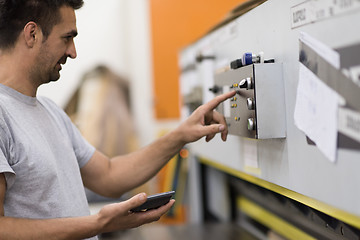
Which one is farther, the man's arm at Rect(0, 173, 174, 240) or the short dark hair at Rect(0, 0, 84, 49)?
the short dark hair at Rect(0, 0, 84, 49)

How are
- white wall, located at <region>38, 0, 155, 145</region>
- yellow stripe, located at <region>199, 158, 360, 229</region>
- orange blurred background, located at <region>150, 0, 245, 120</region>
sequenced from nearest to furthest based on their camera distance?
yellow stripe, located at <region>199, 158, 360, 229</region>
orange blurred background, located at <region>150, 0, 245, 120</region>
white wall, located at <region>38, 0, 155, 145</region>

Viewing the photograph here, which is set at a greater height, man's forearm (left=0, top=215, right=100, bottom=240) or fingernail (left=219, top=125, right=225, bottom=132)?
fingernail (left=219, top=125, right=225, bottom=132)

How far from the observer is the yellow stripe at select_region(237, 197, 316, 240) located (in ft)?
4.57

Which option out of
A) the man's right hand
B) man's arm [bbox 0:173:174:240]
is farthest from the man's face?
the man's right hand

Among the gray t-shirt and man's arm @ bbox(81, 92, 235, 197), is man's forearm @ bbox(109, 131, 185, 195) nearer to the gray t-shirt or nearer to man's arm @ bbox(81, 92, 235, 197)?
man's arm @ bbox(81, 92, 235, 197)

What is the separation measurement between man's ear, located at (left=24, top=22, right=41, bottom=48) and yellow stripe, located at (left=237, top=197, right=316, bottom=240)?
94cm

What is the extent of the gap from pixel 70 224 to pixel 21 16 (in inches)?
20.8

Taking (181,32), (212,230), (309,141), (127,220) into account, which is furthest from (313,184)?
(181,32)

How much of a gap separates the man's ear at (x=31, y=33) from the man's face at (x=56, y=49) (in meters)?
0.02

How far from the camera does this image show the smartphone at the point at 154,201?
38.6 inches

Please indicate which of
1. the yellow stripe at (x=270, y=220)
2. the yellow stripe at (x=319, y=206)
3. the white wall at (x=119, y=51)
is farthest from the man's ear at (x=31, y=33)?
the white wall at (x=119, y=51)

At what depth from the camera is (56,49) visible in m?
1.13

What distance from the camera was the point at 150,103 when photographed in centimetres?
372

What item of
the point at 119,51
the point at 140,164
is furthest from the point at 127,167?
the point at 119,51
